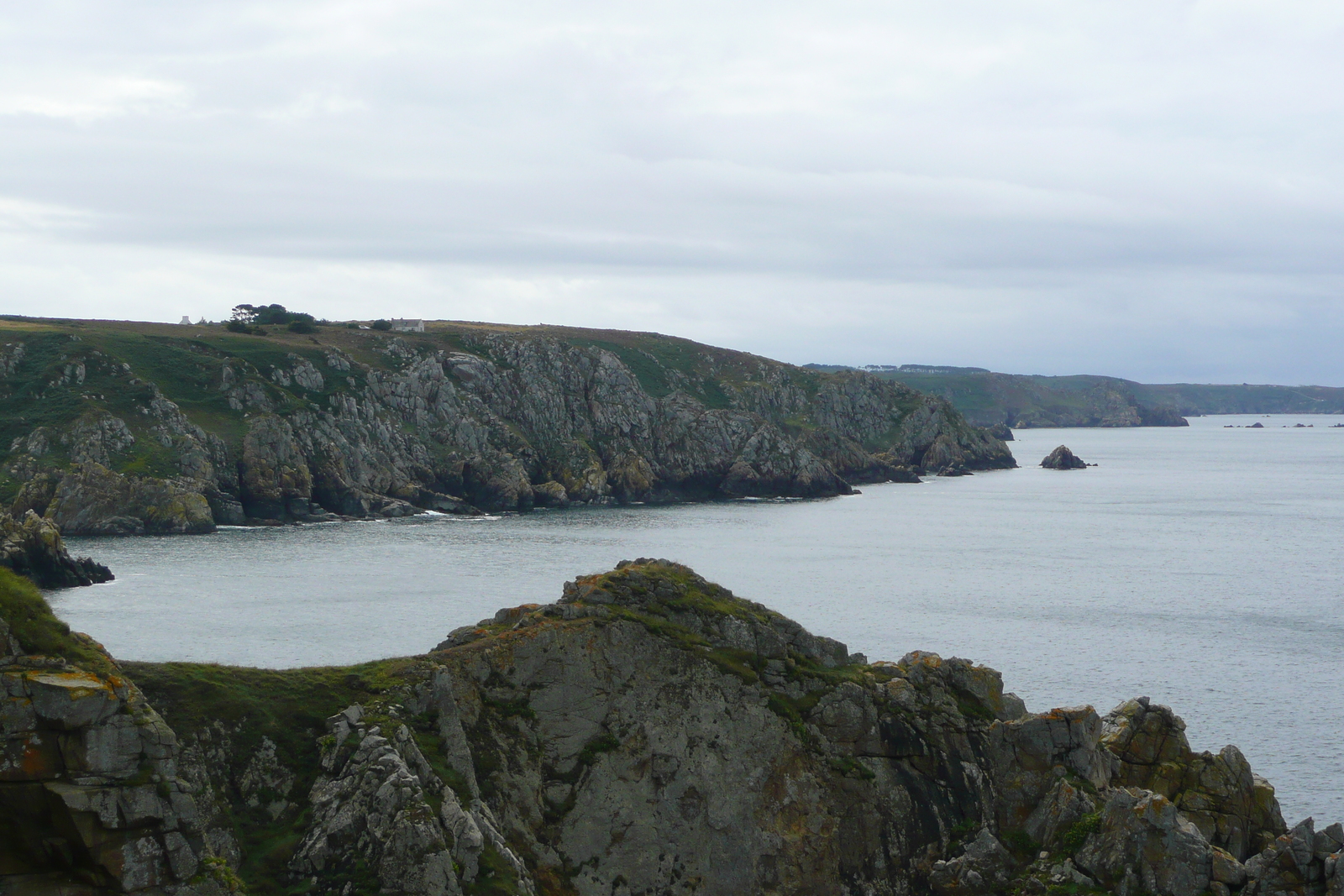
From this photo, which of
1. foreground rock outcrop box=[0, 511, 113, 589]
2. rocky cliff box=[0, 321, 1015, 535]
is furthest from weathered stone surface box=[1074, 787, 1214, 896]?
rocky cliff box=[0, 321, 1015, 535]

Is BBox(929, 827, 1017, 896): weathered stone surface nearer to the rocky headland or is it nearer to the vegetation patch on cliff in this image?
the rocky headland

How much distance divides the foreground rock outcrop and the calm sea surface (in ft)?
8.21

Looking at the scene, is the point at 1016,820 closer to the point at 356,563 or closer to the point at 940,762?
the point at 940,762

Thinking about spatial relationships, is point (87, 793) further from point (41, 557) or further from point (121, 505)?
point (121, 505)

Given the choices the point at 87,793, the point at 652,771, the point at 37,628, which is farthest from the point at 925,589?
the point at 87,793

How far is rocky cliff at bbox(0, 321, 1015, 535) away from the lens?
4579 inches

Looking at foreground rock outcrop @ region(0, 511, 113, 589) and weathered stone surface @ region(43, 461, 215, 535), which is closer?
foreground rock outcrop @ region(0, 511, 113, 589)

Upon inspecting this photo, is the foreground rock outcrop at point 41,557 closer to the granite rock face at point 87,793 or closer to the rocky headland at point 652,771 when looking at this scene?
the rocky headland at point 652,771

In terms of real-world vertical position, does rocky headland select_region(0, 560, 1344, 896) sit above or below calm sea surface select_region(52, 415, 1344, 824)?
above

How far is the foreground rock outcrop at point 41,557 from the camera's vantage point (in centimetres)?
8044

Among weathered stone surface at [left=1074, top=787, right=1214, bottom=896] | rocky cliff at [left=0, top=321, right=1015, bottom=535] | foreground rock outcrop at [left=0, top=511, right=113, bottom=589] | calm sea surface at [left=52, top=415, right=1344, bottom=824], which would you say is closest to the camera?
weathered stone surface at [left=1074, top=787, right=1214, bottom=896]

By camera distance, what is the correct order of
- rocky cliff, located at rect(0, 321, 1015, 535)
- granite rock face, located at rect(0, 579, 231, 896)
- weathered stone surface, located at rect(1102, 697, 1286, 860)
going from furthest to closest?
rocky cliff, located at rect(0, 321, 1015, 535) < weathered stone surface, located at rect(1102, 697, 1286, 860) < granite rock face, located at rect(0, 579, 231, 896)

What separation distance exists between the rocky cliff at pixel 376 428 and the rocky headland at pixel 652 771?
92.0 meters

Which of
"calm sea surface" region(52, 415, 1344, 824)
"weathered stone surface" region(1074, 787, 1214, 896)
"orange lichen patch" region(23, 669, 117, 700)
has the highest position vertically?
"orange lichen patch" region(23, 669, 117, 700)
